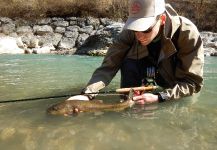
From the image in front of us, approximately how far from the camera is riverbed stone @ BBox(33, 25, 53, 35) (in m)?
17.6

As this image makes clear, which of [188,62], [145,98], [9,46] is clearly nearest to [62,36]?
[9,46]

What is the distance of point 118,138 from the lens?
312 cm

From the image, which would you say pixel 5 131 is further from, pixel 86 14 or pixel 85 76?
pixel 86 14

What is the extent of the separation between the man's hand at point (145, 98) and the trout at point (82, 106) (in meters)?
0.07

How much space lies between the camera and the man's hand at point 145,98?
12.5ft

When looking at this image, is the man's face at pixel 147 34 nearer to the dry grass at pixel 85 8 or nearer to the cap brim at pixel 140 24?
the cap brim at pixel 140 24

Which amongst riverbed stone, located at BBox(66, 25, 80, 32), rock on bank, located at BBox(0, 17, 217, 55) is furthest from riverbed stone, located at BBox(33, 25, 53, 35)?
riverbed stone, located at BBox(66, 25, 80, 32)

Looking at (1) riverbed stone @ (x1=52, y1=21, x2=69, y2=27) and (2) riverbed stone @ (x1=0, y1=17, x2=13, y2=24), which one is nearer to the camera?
(1) riverbed stone @ (x1=52, y1=21, x2=69, y2=27)

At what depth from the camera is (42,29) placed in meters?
17.9

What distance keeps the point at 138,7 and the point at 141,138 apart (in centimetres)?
112

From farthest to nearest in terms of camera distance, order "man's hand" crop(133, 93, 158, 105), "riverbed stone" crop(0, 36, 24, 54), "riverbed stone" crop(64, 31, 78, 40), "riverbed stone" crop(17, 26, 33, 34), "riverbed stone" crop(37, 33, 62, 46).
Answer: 1. "riverbed stone" crop(17, 26, 33, 34)
2. "riverbed stone" crop(64, 31, 78, 40)
3. "riverbed stone" crop(37, 33, 62, 46)
4. "riverbed stone" crop(0, 36, 24, 54)
5. "man's hand" crop(133, 93, 158, 105)

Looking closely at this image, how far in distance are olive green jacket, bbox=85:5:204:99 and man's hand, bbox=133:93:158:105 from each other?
0.62 feet

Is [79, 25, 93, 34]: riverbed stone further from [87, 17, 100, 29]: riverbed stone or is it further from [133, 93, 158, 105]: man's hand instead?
[133, 93, 158, 105]: man's hand

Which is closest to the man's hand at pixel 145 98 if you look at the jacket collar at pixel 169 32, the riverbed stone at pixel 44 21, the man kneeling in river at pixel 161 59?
A: the man kneeling in river at pixel 161 59
